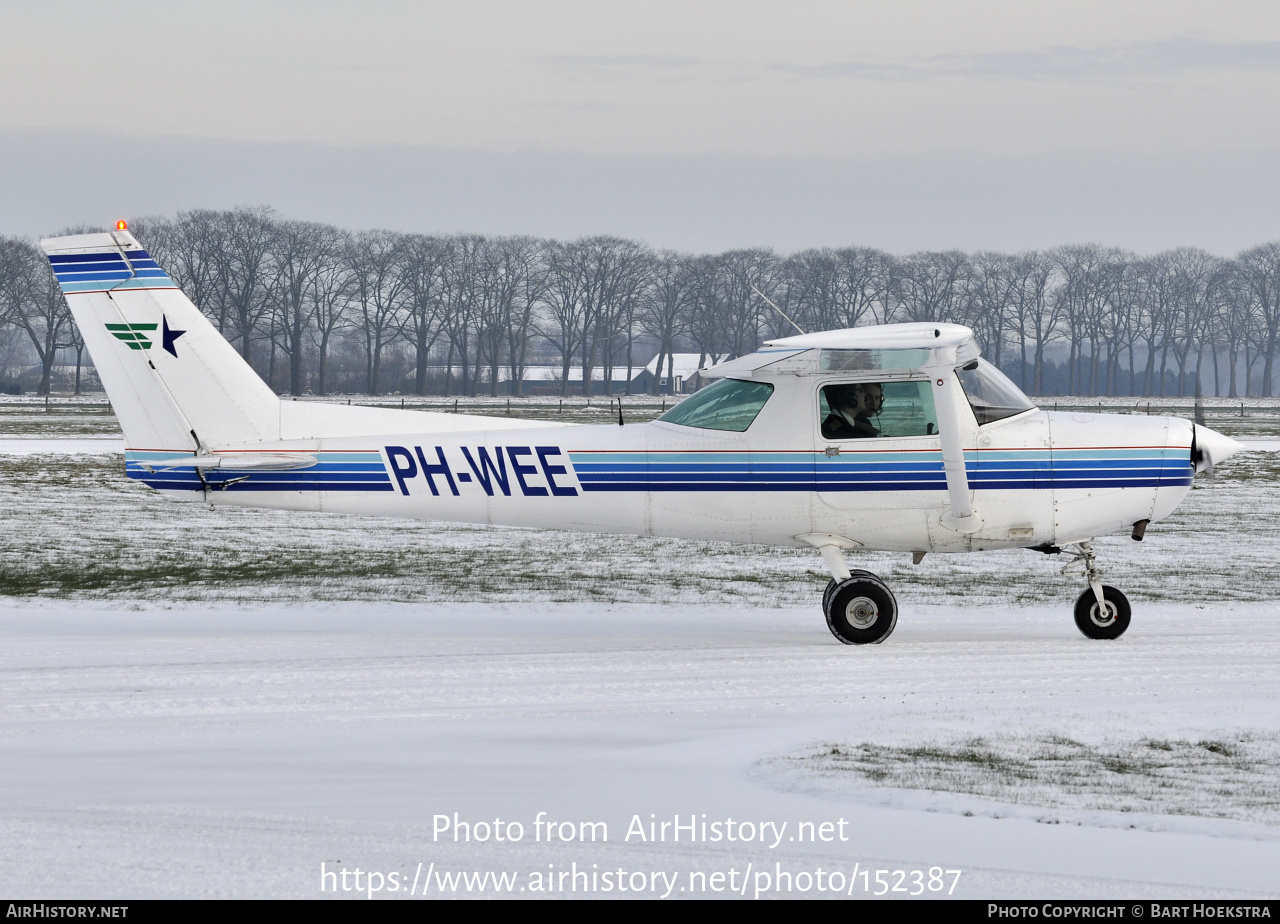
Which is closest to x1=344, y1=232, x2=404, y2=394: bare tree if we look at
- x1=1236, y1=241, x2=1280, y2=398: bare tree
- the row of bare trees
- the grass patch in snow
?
the row of bare trees

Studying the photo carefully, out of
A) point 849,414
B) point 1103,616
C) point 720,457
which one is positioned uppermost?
point 849,414

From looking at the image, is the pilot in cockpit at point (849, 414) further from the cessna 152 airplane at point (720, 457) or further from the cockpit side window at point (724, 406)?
the cockpit side window at point (724, 406)

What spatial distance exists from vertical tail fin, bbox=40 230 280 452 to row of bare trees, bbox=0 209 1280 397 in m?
57.0

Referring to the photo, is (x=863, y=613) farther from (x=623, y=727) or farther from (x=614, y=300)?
(x=614, y=300)

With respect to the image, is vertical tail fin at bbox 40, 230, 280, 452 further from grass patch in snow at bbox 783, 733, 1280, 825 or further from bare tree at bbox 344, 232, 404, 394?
bare tree at bbox 344, 232, 404, 394

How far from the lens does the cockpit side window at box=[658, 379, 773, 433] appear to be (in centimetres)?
988

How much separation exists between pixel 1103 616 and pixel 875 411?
2.47 m

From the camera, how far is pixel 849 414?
384 inches

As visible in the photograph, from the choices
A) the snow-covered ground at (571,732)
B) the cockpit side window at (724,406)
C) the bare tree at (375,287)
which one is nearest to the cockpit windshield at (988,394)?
the cockpit side window at (724,406)

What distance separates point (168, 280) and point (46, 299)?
80209 mm

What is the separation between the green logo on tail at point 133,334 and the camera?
995 centimetres

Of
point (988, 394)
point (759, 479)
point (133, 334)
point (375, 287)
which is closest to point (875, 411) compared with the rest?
point (988, 394)
